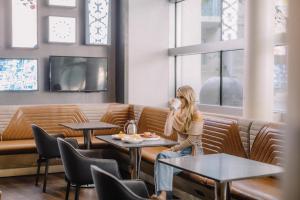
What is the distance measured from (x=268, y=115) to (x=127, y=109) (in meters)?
2.61

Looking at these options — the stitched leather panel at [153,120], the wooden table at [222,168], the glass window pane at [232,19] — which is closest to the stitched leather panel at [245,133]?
the wooden table at [222,168]

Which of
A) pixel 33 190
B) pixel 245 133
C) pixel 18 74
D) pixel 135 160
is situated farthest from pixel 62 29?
pixel 245 133

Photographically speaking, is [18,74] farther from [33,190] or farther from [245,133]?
[245,133]

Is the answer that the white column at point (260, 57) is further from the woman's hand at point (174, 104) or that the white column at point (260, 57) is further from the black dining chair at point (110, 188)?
the black dining chair at point (110, 188)

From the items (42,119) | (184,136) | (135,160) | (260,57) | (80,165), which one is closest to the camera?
(80,165)

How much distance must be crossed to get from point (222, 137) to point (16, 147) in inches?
116

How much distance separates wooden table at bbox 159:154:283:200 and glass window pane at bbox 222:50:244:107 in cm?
333

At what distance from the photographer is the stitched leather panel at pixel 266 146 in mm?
3801

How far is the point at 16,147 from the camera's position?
5.80 m

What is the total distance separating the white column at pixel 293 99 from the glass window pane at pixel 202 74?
662cm

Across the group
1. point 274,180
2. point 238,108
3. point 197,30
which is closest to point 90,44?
point 197,30

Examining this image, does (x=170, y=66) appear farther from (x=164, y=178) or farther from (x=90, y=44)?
(x=164, y=178)

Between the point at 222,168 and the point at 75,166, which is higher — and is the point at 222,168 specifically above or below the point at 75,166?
above

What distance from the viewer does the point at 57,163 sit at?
6348 mm
